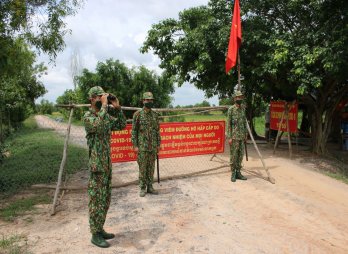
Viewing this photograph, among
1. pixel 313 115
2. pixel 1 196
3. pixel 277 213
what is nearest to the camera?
pixel 277 213

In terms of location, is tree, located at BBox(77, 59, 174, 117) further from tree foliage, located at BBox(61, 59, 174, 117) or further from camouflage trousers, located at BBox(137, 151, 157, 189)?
camouflage trousers, located at BBox(137, 151, 157, 189)

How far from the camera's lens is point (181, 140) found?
322 inches

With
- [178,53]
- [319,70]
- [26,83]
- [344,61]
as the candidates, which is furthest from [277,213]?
[26,83]

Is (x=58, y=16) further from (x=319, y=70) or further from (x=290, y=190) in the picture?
(x=319, y=70)

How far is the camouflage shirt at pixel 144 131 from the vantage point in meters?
6.58

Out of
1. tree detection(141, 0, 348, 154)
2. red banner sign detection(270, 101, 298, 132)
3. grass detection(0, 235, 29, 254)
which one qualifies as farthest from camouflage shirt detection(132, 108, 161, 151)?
red banner sign detection(270, 101, 298, 132)

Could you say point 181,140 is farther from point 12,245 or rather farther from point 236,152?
point 12,245

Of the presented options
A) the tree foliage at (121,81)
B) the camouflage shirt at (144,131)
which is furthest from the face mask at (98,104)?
the tree foliage at (121,81)

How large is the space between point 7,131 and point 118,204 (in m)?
17.0

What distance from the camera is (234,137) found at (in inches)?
306

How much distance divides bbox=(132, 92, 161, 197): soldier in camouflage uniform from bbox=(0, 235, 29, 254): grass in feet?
8.00

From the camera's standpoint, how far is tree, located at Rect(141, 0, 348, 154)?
9.57 m

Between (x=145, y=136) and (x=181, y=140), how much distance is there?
176 centimetres

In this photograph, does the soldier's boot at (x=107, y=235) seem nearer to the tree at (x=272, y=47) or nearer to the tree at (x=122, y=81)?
the tree at (x=272, y=47)
